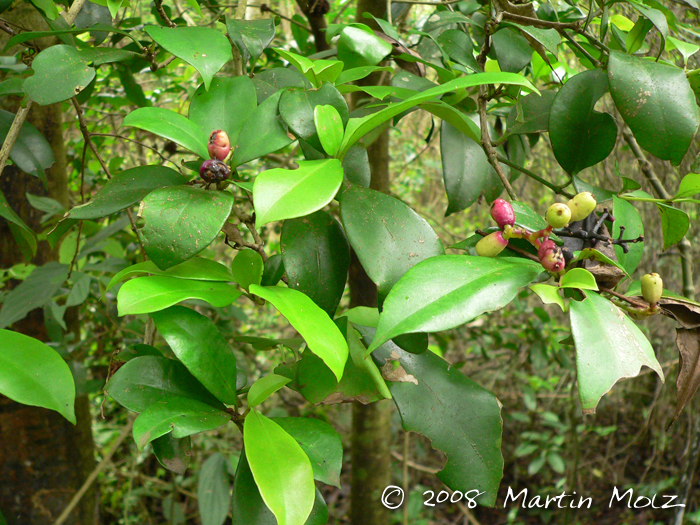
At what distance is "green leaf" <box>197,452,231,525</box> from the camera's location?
41.4 inches

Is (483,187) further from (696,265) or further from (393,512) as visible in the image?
(393,512)

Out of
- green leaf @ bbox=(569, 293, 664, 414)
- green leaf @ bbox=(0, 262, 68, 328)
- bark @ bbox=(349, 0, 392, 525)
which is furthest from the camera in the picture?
bark @ bbox=(349, 0, 392, 525)

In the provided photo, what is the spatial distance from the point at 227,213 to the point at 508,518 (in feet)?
6.82

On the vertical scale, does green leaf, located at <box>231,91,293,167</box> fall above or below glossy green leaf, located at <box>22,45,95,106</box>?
below

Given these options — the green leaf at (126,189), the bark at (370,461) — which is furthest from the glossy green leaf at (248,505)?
the bark at (370,461)

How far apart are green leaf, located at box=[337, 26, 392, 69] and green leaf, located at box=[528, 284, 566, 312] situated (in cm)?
32

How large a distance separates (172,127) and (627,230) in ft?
1.43

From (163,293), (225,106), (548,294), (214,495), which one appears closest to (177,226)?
(163,293)

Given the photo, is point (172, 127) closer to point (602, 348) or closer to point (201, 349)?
point (201, 349)

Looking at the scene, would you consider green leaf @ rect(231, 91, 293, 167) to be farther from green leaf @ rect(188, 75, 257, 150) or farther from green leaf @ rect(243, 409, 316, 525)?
green leaf @ rect(243, 409, 316, 525)

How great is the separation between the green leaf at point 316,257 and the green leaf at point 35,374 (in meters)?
0.20

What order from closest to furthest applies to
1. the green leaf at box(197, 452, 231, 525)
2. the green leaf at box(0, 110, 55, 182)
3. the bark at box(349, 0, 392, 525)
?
the green leaf at box(0, 110, 55, 182)
the green leaf at box(197, 452, 231, 525)
the bark at box(349, 0, 392, 525)

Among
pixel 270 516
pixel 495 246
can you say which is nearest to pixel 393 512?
pixel 270 516

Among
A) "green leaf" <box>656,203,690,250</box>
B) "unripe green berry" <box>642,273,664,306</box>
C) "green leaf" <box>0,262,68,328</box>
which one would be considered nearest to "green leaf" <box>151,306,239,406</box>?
"unripe green berry" <box>642,273,664,306</box>
